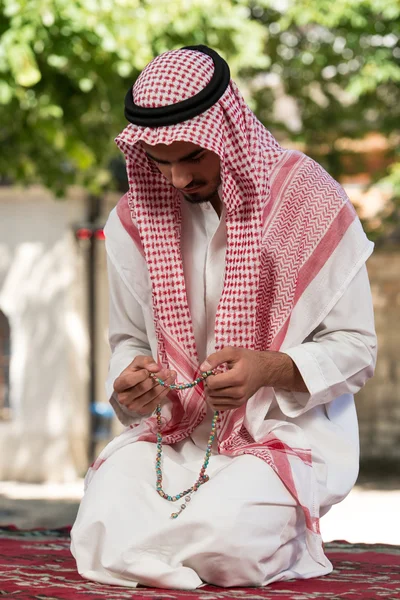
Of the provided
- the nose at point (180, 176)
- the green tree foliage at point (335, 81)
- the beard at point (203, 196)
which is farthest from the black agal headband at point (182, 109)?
the green tree foliage at point (335, 81)

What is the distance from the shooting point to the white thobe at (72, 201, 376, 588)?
138 inches

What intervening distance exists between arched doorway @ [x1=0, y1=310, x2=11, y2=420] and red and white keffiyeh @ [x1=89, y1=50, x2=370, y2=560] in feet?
38.8

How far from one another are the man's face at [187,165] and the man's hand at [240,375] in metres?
0.57

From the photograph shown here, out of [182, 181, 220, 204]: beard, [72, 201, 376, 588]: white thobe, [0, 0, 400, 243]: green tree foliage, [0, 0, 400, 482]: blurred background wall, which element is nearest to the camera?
[72, 201, 376, 588]: white thobe

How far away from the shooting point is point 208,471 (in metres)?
3.83

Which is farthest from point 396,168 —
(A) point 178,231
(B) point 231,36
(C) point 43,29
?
(A) point 178,231

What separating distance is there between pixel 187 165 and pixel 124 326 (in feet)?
2.44

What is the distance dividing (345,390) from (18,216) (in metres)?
12.4

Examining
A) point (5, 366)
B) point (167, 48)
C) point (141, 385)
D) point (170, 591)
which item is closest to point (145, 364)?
point (141, 385)

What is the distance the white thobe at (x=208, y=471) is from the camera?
3516 mm

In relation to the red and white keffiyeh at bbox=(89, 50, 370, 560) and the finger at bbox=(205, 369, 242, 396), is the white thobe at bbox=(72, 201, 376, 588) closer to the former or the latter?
the red and white keffiyeh at bbox=(89, 50, 370, 560)

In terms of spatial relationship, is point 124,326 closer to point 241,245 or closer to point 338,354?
point 241,245

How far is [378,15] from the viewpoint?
1414 centimetres

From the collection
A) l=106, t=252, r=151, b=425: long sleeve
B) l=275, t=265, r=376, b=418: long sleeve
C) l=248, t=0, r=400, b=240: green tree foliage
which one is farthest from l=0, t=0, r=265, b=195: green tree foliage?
l=275, t=265, r=376, b=418: long sleeve
